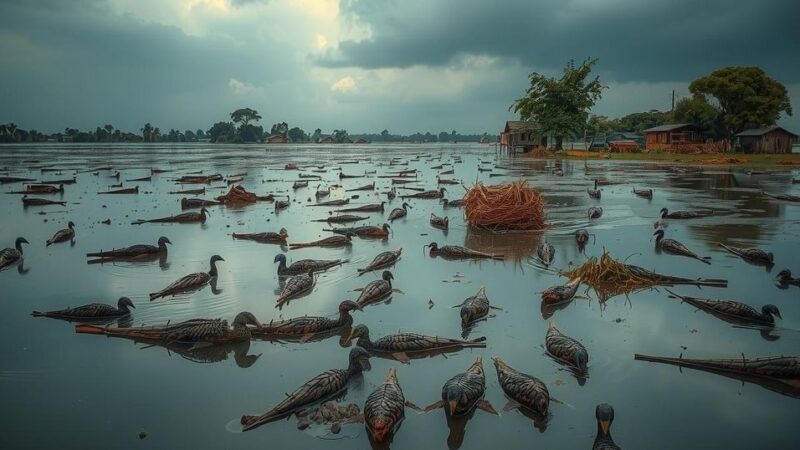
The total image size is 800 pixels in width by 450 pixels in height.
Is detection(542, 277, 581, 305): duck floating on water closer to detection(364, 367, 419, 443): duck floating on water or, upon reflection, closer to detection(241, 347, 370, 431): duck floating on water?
detection(241, 347, 370, 431): duck floating on water

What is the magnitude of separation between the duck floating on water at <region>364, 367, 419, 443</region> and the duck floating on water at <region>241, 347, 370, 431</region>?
0.71 metres

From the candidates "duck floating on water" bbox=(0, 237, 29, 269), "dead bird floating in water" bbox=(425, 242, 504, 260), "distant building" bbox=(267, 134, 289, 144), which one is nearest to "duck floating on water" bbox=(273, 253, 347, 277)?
"dead bird floating in water" bbox=(425, 242, 504, 260)

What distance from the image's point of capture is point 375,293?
10656 millimetres

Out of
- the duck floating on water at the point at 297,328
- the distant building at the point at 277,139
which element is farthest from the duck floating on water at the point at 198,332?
the distant building at the point at 277,139

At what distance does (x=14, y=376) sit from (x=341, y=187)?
27.2 metres

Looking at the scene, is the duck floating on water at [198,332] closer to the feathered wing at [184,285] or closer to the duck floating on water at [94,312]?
the duck floating on water at [94,312]

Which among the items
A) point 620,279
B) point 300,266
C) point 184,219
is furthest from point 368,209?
point 620,279

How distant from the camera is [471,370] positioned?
695 centimetres

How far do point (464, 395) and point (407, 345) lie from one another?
199 centimetres

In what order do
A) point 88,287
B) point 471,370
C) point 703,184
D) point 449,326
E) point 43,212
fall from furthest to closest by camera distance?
point 703,184 < point 43,212 < point 88,287 < point 449,326 < point 471,370

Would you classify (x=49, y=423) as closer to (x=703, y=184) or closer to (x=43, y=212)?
(x=43, y=212)

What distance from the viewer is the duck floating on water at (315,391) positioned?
616cm

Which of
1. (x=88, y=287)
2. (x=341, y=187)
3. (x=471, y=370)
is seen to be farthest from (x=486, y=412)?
(x=341, y=187)

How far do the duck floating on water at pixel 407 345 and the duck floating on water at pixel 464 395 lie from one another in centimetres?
125
